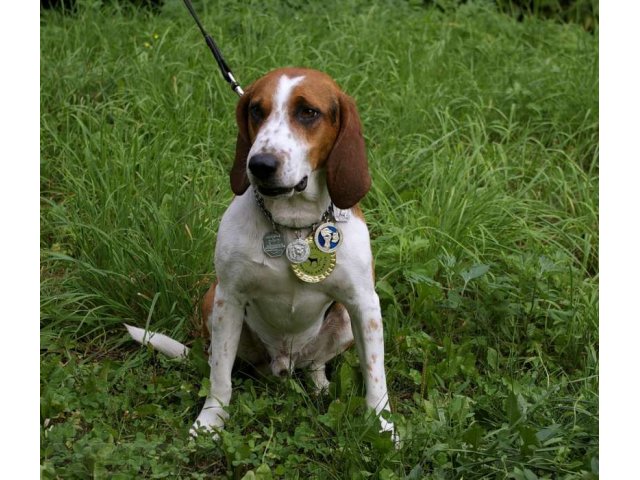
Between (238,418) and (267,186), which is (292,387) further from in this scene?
(267,186)

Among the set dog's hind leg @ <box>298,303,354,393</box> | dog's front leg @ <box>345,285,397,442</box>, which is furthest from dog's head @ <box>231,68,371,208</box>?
dog's hind leg @ <box>298,303,354,393</box>

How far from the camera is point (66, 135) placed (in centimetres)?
501

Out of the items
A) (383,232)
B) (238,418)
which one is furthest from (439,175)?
(238,418)

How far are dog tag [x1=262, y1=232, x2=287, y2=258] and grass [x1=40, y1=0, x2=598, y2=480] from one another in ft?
1.85

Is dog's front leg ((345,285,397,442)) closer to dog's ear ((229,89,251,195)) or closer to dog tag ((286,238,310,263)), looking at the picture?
dog tag ((286,238,310,263))

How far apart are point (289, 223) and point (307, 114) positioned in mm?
424

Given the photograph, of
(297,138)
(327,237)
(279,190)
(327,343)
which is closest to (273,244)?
(327,237)

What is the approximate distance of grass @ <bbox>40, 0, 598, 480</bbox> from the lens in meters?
3.04

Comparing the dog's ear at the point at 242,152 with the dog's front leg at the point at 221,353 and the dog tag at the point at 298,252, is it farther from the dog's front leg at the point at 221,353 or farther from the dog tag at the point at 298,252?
the dog's front leg at the point at 221,353

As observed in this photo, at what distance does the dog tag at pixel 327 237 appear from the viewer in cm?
309

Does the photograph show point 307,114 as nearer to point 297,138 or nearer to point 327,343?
point 297,138

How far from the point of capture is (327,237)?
310 centimetres

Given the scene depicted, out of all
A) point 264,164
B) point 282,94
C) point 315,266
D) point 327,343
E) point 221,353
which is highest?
point 282,94

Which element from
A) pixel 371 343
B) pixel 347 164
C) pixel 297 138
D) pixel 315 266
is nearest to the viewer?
pixel 297 138
